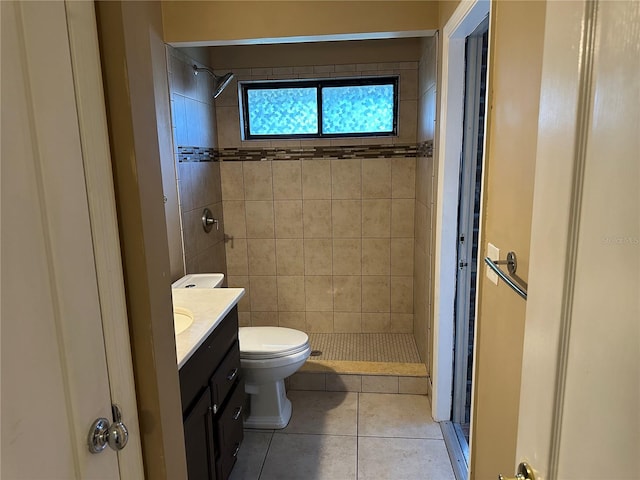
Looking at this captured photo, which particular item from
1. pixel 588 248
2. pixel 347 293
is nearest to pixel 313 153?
pixel 347 293

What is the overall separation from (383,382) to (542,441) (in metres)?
2.25

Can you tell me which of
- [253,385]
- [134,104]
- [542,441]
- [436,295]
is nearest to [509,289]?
[542,441]

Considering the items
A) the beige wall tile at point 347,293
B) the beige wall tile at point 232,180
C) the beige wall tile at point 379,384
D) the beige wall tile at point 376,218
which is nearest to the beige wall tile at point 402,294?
the beige wall tile at point 347,293

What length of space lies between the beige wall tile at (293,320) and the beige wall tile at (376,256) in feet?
2.10

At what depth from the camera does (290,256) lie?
11.5 feet

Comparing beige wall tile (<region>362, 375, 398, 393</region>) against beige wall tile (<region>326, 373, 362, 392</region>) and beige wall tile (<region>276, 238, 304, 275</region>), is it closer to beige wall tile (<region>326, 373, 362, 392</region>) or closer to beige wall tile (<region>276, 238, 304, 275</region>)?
beige wall tile (<region>326, 373, 362, 392</region>)

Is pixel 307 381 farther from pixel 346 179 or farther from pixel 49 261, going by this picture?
pixel 49 261

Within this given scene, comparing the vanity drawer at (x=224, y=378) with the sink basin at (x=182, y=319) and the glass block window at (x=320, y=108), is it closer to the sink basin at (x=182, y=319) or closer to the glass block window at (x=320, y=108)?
the sink basin at (x=182, y=319)

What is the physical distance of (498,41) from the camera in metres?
1.28

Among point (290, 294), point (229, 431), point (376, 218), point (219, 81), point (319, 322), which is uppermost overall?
point (219, 81)

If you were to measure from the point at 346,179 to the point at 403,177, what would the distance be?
1.38 ft

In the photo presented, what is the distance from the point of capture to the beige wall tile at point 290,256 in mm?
3471

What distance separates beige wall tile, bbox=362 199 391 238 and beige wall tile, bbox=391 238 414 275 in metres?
A: 0.11

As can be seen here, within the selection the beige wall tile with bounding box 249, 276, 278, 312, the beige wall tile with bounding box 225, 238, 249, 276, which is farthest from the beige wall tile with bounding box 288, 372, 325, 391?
the beige wall tile with bounding box 225, 238, 249, 276
